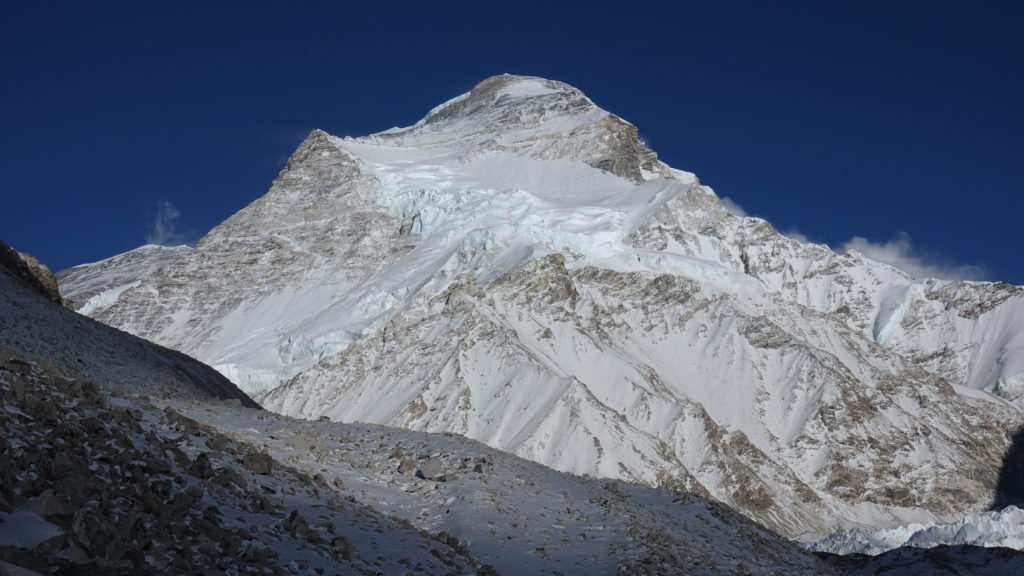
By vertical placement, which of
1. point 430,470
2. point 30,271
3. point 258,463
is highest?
point 30,271

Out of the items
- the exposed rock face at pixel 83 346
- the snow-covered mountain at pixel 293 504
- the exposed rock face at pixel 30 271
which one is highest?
the exposed rock face at pixel 30 271

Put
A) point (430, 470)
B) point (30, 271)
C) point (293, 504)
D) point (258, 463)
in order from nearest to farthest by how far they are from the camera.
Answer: point (293, 504) → point (258, 463) → point (430, 470) → point (30, 271)

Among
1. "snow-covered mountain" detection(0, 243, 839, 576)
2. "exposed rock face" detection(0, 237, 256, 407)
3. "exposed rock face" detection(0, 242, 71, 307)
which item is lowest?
→ "snow-covered mountain" detection(0, 243, 839, 576)

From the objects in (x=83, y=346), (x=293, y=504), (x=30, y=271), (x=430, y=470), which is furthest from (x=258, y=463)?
(x=30, y=271)

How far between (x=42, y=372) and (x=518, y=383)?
454 feet

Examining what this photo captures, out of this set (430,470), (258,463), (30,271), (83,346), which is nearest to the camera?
(258,463)

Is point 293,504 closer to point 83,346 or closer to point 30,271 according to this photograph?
point 83,346

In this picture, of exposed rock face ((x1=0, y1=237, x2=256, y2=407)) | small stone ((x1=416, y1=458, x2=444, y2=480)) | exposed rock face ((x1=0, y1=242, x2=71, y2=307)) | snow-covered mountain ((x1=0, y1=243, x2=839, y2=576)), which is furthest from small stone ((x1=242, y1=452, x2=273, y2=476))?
exposed rock face ((x1=0, y1=242, x2=71, y2=307))

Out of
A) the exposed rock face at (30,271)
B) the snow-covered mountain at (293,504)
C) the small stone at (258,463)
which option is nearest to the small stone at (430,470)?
the snow-covered mountain at (293,504)

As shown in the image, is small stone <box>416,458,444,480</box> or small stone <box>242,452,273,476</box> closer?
small stone <box>242,452,273,476</box>

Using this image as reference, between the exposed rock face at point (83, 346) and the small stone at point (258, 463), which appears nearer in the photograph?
the small stone at point (258, 463)

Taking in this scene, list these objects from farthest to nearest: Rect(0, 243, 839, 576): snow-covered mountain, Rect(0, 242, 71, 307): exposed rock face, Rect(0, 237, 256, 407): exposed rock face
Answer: Rect(0, 242, 71, 307): exposed rock face → Rect(0, 237, 256, 407): exposed rock face → Rect(0, 243, 839, 576): snow-covered mountain

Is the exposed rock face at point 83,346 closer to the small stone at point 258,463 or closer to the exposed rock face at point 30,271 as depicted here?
the exposed rock face at point 30,271

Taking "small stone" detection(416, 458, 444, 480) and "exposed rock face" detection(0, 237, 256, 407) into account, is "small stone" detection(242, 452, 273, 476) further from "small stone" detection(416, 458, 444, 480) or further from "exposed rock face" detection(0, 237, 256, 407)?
"exposed rock face" detection(0, 237, 256, 407)
